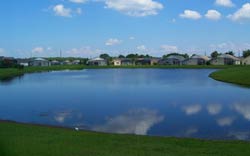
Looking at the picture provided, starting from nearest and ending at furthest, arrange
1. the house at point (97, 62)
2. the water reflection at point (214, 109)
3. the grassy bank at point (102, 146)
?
the grassy bank at point (102, 146)
the water reflection at point (214, 109)
the house at point (97, 62)

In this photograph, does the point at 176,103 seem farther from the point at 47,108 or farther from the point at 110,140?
the point at 110,140

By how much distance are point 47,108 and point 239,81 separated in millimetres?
35261

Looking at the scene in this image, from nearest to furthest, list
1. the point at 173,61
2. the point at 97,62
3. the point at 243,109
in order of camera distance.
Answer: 1. the point at 243,109
2. the point at 173,61
3. the point at 97,62

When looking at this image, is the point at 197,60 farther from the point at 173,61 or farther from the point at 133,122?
the point at 133,122

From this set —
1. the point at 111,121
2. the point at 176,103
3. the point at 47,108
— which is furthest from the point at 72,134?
the point at 176,103

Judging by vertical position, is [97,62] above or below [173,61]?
above

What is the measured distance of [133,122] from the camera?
24.4 m

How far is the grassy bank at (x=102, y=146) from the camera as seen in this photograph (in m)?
13.3

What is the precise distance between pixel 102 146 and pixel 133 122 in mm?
9779

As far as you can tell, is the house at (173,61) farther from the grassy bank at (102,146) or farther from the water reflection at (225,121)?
the grassy bank at (102,146)

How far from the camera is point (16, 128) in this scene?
19641 millimetres

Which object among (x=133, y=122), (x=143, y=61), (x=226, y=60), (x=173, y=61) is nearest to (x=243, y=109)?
(x=133, y=122)

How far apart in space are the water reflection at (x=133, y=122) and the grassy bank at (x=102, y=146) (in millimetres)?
4198

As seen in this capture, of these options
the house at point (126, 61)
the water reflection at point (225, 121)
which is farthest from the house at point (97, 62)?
the water reflection at point (225, 121)
